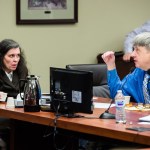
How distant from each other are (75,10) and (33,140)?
2.63 meters

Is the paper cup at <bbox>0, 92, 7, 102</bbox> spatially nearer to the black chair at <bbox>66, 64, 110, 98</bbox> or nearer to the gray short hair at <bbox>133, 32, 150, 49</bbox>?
the black chair at <bbox>66, 64, 110, 98</bbox>

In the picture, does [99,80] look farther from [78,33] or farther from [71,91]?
[78,33]

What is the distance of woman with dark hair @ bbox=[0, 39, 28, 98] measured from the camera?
4309 millimetres

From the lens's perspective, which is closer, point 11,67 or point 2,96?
point 2,96

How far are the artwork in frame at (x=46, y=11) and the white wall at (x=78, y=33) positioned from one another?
0.23 ft

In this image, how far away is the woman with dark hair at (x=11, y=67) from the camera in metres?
4.31

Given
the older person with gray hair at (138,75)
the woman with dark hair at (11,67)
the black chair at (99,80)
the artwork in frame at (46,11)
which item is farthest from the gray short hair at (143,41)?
the artwork in frame at (46,11)

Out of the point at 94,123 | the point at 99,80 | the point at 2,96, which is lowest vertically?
the point at 94,123

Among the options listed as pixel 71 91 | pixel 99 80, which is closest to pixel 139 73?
pixel 99 80

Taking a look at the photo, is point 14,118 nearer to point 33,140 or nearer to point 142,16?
point 33,140

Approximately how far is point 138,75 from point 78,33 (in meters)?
2.30

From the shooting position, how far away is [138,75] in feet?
13.7

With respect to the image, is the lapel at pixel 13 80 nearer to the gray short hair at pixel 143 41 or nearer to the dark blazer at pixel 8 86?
the dark blazer at pixel 8 86

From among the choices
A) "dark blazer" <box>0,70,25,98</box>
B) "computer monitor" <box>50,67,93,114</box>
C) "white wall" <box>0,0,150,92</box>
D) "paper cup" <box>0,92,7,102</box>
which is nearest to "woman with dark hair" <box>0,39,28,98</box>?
"dark blazer" <box>0,70,25,98</box>
